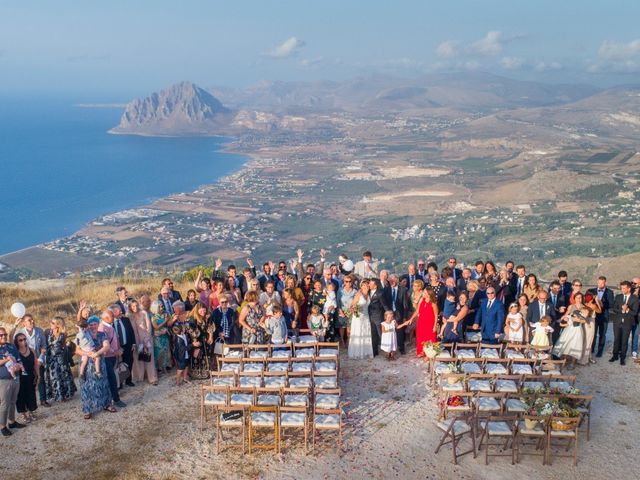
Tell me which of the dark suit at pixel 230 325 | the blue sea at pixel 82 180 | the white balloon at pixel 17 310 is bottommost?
the blue sea at pixel 82 180

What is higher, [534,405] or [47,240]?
[534,405]

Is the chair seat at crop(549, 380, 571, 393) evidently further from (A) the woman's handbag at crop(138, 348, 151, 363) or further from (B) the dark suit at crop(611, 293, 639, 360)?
(A) the woman's handbag at crop(138, 348, 151, 363)

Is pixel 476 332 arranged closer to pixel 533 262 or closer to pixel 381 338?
pixel 381 338

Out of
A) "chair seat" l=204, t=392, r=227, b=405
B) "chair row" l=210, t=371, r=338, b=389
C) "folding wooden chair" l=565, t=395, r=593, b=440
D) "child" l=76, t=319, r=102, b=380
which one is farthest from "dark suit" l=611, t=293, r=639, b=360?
"child" l=76, t=319, r=102, b=380

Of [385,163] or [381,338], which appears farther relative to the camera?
[385,163]

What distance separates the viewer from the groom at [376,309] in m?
12.3

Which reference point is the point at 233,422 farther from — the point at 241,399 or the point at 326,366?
the point at 326,366

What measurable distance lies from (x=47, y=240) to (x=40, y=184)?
57570mm

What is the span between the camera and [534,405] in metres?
8.77

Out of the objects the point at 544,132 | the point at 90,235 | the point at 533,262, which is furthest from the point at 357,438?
the point at 544,132

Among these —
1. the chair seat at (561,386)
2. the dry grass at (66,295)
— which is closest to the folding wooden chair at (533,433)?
the chair seat at (561,386)

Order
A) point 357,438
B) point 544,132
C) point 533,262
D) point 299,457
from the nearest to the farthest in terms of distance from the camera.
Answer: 1. point 299,457
2. point 357,438
3. point 533,262
4. point 544,132

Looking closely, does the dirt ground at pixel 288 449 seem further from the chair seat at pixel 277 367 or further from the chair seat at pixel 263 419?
the chair seat at pixel 277 367

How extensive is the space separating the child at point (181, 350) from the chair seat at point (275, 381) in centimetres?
223
